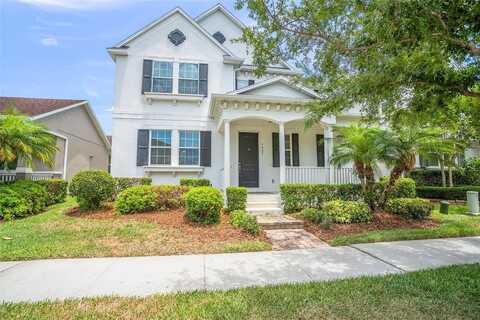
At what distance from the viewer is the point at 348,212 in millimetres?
7180

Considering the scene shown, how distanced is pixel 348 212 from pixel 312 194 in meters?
1.86

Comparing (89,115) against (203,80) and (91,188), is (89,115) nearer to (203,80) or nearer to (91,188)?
(203,80)

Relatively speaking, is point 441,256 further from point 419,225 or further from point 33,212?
point 33,212

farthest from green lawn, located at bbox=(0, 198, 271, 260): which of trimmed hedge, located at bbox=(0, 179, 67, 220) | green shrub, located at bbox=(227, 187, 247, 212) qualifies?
green shrub, located at bbox=(227, 187, 247, 212)

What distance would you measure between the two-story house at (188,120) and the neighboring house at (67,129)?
3.73 metres

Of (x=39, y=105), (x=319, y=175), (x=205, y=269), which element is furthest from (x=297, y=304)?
(x=39, y=105)

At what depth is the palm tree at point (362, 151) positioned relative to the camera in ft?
24.2

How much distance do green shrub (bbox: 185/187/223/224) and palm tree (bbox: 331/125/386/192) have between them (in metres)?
4.17

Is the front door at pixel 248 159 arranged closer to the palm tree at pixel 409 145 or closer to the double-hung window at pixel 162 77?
the double-hung window at pixel 162 77

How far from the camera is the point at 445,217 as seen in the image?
317 inches

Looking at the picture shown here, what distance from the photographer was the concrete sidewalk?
3316 mm

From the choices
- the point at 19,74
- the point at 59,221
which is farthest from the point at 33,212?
the point at 19,74

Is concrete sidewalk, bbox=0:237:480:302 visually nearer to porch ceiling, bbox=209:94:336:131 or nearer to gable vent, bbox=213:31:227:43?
porch ceiling, bbox=209:94:336:131

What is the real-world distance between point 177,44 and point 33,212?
900cm
